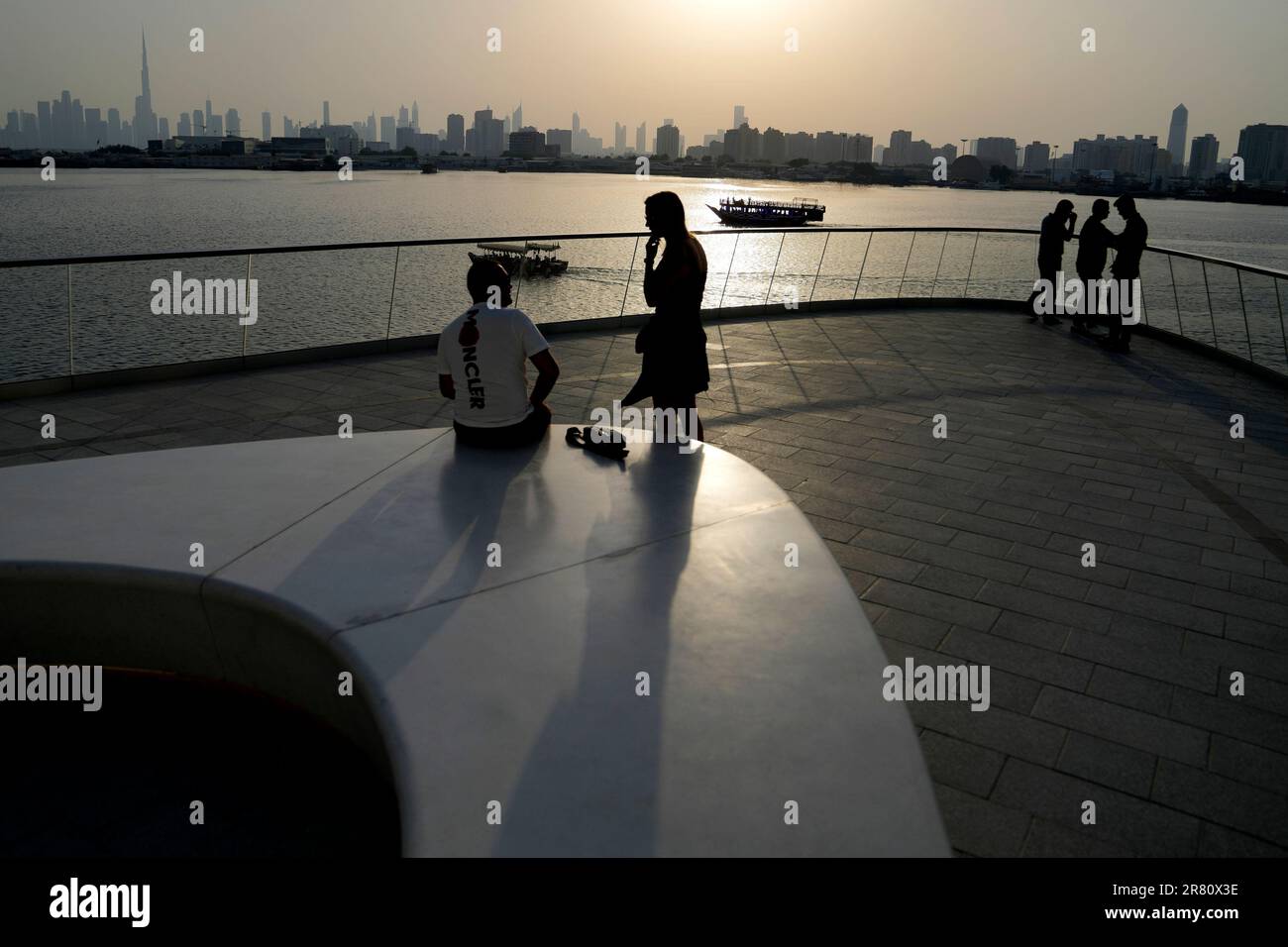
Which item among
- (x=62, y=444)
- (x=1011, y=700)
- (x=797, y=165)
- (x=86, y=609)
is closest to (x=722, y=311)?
(x=62, y=444)

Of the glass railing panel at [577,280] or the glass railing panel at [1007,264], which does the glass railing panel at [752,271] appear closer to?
the glass railing panel at [577,280]

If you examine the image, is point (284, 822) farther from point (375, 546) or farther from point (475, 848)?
point (475, 848)

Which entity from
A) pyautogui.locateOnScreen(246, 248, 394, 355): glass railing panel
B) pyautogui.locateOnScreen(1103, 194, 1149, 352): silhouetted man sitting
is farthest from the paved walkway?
pyautogui.locateOnScreen(246, 248, 394, 355): glass railing panel

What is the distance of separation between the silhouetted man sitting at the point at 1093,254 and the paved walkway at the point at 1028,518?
1398 mm

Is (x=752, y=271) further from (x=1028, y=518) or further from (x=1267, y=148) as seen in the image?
(x=1267, y=148)

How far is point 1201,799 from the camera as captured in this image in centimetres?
316

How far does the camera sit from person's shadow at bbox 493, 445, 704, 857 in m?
1.97

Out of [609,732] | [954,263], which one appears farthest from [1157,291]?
[609,732]

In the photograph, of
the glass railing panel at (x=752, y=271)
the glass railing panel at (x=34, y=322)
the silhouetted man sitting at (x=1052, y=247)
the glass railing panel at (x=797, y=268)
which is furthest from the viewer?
the glass railing panel at (x=797, y=268)

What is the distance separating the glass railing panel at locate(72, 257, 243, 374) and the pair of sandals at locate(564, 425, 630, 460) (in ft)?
18.7

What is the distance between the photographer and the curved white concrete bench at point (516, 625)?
6.79ft

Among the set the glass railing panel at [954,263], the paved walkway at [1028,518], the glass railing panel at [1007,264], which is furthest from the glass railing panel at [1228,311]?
the glass railing panel at [954,263]

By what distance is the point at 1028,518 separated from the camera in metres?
5.71
